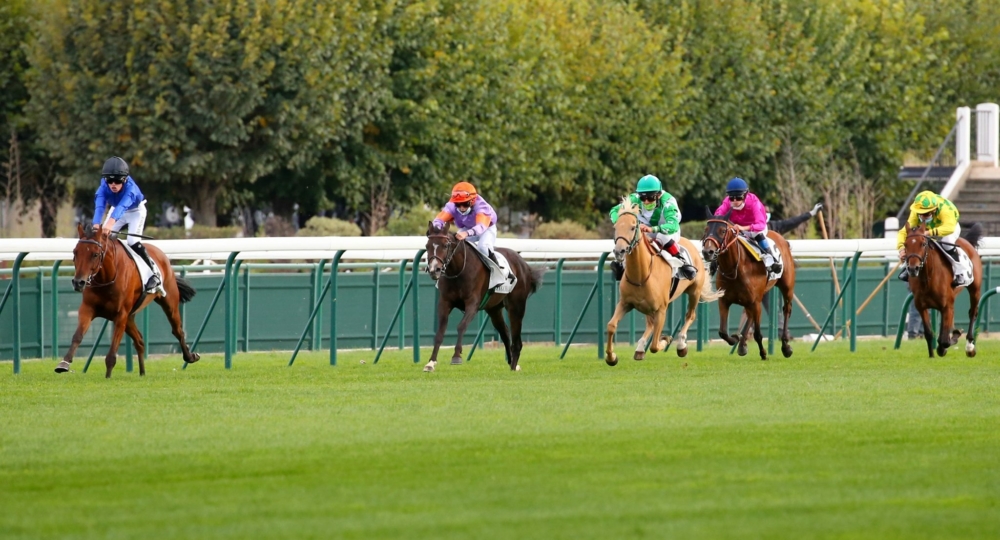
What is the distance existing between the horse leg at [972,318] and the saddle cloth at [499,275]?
505 centimetres

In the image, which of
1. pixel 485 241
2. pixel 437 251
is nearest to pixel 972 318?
pixel 485 241

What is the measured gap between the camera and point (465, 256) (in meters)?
16.8

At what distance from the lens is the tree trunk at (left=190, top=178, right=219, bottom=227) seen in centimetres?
3853

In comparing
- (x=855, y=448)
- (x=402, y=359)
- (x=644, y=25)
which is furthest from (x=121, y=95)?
(x=855, y=448)

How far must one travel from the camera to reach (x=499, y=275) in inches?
669

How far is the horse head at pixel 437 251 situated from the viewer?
638 inches

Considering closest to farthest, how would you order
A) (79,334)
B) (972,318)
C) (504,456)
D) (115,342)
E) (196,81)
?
1. (504,456)
2. (79,334)
3. (115,342)
4. (972,318)
5. (196,81)

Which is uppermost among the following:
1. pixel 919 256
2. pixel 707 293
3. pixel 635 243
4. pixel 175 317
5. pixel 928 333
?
pixel 635 243

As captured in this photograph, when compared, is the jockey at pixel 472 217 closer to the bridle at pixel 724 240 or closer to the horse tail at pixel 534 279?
the horse tail at pixel 534 279

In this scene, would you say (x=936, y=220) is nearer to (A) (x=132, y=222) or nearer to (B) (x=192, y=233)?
(A) (x=132, y=222)

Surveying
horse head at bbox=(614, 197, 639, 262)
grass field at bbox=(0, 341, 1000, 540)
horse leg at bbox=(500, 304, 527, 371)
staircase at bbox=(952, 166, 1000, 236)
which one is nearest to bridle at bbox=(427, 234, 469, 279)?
horse leg at bbox=(500, 304, 527, 371)

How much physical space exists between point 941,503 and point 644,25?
38883 mm

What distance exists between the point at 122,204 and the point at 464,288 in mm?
3190

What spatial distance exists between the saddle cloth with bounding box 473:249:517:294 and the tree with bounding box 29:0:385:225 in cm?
1878
